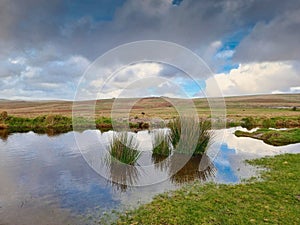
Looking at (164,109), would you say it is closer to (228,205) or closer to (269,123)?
(269,123)

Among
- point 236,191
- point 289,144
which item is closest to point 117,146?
point 236,191

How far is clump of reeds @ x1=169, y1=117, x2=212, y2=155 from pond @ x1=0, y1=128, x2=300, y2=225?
546mm

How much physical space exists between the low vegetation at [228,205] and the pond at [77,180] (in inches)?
29.2

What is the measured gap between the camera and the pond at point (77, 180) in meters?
6.47

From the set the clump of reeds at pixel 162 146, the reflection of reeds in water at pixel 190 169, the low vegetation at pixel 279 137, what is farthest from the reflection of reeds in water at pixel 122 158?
the low vegetation at pixel 279 137

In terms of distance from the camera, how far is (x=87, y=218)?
6078 millimetres

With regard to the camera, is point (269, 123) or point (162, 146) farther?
point (269, 123)

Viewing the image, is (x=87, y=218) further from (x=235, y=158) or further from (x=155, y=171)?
(x=235, y=158)

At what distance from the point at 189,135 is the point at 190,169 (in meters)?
1.83

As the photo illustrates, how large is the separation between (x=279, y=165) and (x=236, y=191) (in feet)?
13.5

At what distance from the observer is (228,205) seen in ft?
21.1

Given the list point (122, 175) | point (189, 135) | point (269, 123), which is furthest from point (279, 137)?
point (122, 175)

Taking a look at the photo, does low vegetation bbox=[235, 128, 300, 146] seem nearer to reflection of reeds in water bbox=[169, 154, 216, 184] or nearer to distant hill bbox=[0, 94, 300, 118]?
distant hill bbox=[0, 94, 300, 118]

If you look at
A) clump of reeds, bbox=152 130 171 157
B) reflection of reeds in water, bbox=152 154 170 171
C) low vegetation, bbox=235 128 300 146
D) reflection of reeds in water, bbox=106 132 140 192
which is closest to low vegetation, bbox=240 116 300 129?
low vegetation, bbox=235 128 300 146
